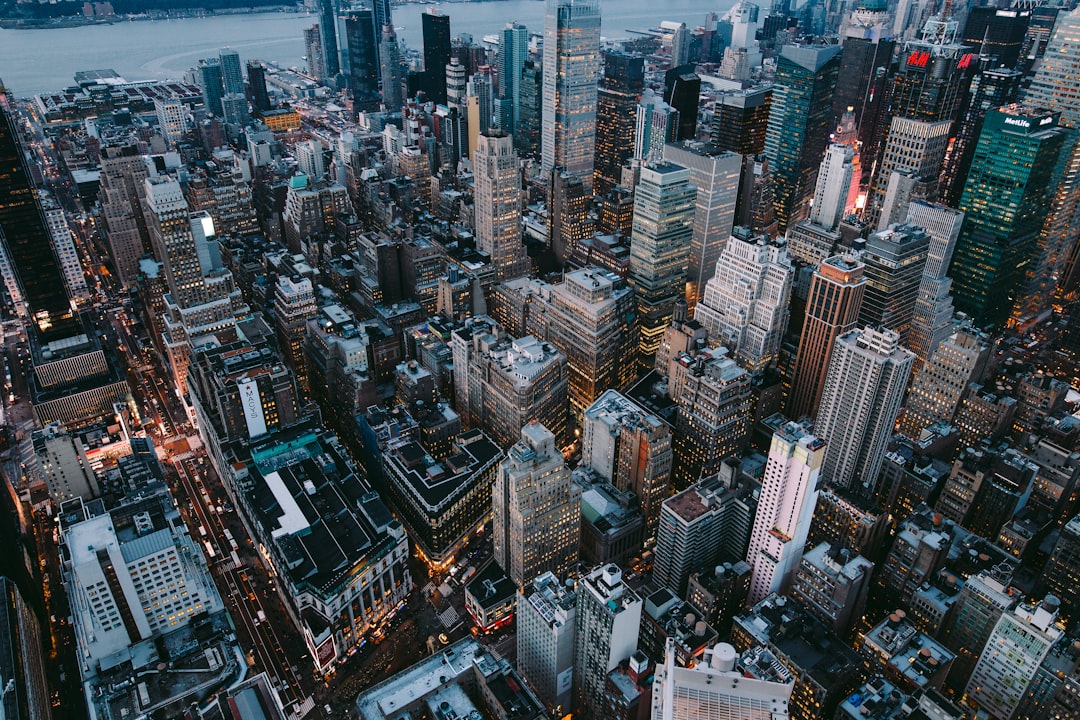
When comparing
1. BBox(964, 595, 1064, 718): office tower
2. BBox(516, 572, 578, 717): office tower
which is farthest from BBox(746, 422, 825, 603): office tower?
Answer: BBox(516, 572, 578, 717): office tower

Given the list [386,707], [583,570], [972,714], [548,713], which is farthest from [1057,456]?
[386,707]

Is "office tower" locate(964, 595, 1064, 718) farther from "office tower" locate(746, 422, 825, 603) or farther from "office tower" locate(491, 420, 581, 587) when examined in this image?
"office tower" locate(491, 420, 581, 587)

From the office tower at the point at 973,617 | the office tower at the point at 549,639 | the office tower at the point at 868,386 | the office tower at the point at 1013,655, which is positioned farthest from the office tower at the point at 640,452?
the office tower at the point at 1013,655

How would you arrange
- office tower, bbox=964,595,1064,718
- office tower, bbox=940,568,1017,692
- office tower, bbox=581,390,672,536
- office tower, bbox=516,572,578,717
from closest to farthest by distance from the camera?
office tower, bbox=964,595,1064,718 < office tower, bbox=516,572,578,717 < office tower, bbox=940,568,1017,692 < office tower, bbox=581,390,672,536

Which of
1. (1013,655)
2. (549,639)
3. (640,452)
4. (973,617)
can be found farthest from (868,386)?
(549,639)

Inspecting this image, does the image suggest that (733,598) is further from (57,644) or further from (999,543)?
(57,644)
